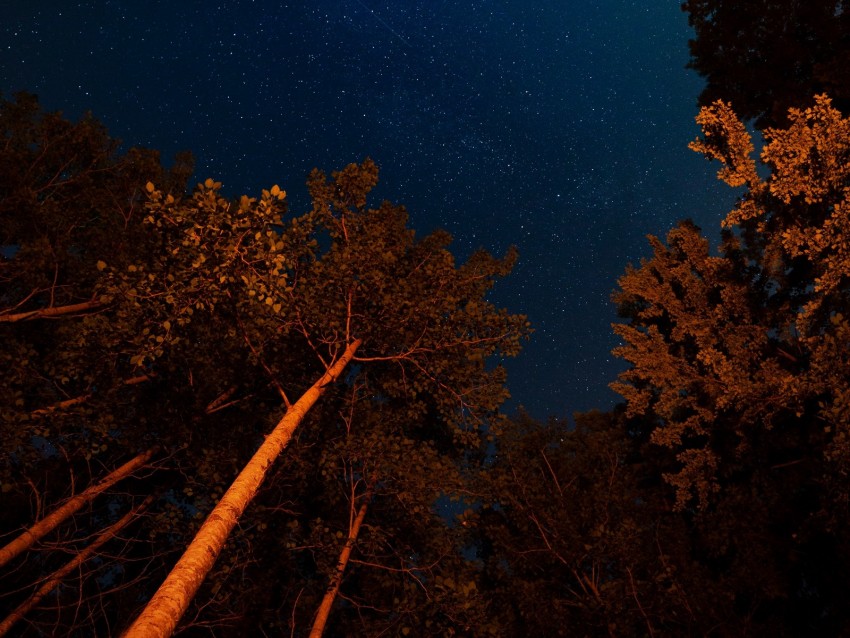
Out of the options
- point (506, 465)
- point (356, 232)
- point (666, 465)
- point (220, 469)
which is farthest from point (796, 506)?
point (220, 469)

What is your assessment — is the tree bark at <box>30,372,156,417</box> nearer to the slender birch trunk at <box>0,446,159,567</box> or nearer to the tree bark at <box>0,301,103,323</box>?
the slender birch trunk at <box>0,446,159,567</box>

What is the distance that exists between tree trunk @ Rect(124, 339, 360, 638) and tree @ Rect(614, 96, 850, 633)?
34.2ft

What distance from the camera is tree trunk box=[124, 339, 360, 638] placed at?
123 inches

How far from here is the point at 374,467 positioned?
315 inches

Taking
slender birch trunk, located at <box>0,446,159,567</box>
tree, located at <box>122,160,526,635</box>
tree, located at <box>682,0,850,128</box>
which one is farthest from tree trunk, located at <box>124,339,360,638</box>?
tree, located at <box>682,0,850,128</box>

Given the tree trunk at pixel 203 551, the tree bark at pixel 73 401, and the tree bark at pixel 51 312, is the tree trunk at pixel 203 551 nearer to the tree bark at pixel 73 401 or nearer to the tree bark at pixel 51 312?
the tree bark at pixel 73 401

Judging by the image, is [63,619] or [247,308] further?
[63,619]

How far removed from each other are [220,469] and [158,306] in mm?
4930

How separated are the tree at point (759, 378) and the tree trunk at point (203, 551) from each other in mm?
10426

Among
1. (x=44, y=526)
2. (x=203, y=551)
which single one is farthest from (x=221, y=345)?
(x=203, y=551)

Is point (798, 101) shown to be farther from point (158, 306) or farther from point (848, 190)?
point (158, 306)

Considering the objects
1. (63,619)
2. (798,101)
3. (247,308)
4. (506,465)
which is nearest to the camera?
(247,308)

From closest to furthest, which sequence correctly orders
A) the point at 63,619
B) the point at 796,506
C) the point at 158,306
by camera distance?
1. the point at 158,306
2. the point at 63,619
3. the point at 796,506

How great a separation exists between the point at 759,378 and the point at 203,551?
13.6 meters
